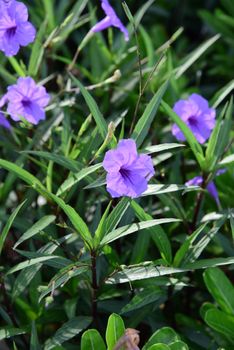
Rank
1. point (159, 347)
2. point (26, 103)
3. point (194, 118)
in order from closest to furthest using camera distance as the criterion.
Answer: point (159, 347) < point (26, 103) < point (194, 118)

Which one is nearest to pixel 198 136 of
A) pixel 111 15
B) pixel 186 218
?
pixel 186 218

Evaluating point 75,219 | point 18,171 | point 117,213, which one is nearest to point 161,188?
point 117,213

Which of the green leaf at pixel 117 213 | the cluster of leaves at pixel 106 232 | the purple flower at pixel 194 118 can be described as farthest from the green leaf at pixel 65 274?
the purple flower at pixel 194 118

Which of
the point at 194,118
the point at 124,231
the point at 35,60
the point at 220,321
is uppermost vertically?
the point at 35,60

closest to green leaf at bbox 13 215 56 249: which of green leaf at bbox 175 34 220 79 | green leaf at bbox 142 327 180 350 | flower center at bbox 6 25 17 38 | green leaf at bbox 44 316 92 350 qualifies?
green leaf at bbox 44 316 92 350

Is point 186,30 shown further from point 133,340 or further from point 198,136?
point 133,340

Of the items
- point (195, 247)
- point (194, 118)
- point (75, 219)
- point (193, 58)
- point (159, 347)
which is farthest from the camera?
point (193, 58)

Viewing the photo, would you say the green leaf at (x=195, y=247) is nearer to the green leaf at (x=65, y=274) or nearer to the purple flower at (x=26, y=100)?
the green leaf at (x=65, y=274)

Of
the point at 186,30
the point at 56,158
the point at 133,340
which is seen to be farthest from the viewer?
the point at 186,30

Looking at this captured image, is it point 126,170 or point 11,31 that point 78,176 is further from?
point 11,31
